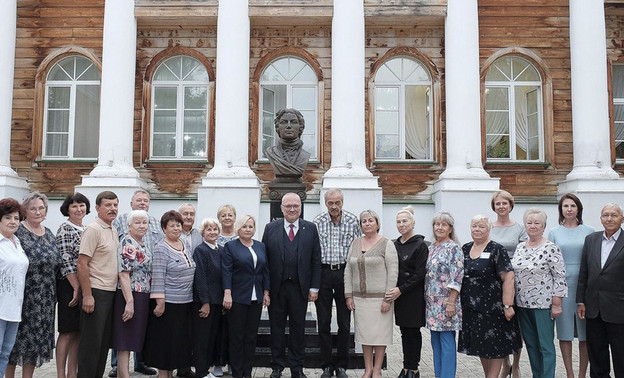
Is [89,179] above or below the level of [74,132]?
below

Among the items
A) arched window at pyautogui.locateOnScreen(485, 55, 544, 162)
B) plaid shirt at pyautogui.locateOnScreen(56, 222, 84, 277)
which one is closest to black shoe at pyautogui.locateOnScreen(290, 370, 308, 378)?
plaid shirt at pyautogui.locateOnScreen(56, 222, 84, 277)

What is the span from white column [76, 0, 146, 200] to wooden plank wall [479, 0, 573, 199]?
315 inches

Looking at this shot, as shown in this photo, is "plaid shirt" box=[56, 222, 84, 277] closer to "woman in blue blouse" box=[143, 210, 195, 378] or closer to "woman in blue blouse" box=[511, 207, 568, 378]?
"woman in blue blouse" box=[143, 210, 195, 378]

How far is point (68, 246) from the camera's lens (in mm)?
5801

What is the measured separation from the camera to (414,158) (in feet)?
48.9

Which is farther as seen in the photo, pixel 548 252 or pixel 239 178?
pixel 239 178

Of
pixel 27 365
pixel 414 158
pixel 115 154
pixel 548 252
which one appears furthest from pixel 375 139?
pixel 27 365

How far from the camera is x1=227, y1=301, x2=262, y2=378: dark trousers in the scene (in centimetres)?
616

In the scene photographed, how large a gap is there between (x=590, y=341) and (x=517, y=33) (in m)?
10.5

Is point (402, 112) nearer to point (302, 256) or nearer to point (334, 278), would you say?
point (334, 278)

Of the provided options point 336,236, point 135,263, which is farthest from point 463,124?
point 135,263

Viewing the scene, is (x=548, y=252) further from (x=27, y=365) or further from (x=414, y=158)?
(x=414, y=158)

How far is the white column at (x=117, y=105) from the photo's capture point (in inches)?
518

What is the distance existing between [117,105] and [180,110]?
1924mm
